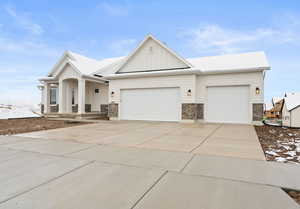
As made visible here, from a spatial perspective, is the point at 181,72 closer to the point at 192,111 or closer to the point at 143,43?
the point at 192,111

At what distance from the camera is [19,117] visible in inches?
600

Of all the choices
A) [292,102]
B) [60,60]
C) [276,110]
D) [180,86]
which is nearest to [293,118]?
[292,102]

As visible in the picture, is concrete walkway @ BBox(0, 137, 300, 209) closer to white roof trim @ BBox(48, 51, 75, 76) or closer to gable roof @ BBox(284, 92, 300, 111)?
gable roof @ BBox(284, 92, 300, 111)

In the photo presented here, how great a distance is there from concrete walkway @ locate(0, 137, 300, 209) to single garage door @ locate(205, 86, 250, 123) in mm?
8117

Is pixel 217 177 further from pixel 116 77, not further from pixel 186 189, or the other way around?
pixel 116 77

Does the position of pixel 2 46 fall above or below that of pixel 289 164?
above

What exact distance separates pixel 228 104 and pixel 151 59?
625cm

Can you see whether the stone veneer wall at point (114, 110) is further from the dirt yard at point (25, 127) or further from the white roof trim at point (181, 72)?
the dirt yard at point (25, 127)

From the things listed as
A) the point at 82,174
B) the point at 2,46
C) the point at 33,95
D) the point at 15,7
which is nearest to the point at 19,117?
the point at 15,7

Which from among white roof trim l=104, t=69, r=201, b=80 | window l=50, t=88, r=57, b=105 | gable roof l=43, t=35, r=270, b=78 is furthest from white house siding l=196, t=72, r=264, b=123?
window l=50, t=88, r=57, b=105

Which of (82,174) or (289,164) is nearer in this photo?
(82,174)

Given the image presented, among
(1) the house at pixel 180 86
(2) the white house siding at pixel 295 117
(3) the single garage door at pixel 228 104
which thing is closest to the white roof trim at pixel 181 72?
(1) the house at pixel 180 86

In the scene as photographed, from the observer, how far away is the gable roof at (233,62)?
11.0m

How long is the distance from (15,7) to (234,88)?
17.6 metres
